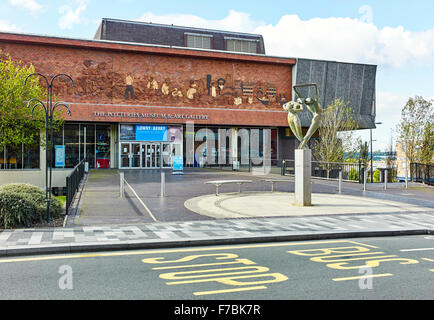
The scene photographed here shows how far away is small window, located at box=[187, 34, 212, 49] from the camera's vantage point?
48.8 meters

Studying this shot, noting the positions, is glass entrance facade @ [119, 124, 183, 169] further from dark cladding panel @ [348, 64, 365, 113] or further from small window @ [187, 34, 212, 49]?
dark cladding panel @ [348, 64, 365, 113]

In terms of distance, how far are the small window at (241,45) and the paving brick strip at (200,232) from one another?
40.5 meters

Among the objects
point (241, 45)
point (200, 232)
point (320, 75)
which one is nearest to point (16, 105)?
point (200, 232)

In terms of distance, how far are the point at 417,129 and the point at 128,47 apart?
28.1m

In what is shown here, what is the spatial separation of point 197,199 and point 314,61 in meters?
31.3

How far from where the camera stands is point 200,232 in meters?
9.95

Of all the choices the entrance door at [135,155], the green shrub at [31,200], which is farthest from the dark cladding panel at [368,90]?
the green shrub at [31,200]

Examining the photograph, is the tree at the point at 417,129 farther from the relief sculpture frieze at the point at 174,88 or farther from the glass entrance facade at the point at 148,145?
the glass entrance facade at the point at 148,145

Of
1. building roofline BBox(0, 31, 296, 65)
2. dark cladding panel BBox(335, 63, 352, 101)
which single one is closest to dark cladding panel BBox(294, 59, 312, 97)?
building roofline BBox(0, 31, 296, 65)

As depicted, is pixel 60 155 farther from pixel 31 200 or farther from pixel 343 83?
pixel 31 200

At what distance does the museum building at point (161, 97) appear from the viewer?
36.7 meters

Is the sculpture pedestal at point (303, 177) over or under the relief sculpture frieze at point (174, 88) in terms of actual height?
under
